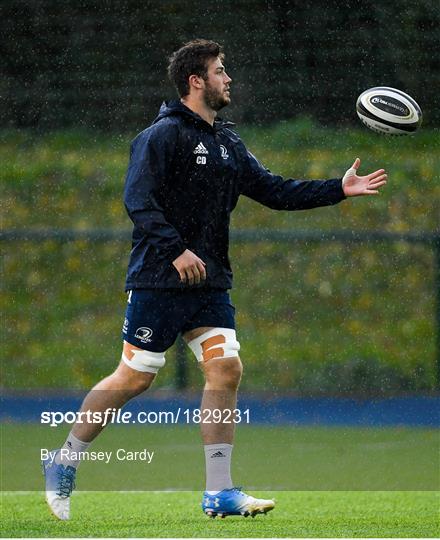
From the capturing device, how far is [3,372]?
1110 cm

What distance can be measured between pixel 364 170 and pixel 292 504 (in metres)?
6.76

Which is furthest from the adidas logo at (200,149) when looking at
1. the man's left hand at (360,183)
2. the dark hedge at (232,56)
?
the dark hedge at (232,56)

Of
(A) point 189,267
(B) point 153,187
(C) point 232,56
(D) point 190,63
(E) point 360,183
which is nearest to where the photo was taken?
(A) point 189,267

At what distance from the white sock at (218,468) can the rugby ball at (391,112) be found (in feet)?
4.88

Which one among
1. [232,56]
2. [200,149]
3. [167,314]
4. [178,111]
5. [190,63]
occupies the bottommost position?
[167,314]

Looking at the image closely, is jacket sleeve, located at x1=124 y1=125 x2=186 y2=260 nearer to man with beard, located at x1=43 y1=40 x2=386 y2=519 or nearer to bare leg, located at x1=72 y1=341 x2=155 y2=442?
man with beard, located at x1=43 y1=40 x2=386 y2=519

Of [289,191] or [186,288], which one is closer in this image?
[186,288]

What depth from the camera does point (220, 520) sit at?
192 inches

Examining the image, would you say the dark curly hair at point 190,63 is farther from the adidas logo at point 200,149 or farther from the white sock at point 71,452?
the white sock at point 71,452

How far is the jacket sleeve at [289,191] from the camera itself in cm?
518

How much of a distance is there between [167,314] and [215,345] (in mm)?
203

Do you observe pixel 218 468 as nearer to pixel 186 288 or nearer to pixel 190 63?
pixel 186 288

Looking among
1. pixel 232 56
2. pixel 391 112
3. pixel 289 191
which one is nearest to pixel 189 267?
pixel 289 191

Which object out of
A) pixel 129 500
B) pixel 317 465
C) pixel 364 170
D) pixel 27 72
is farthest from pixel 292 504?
pixel 27 72
